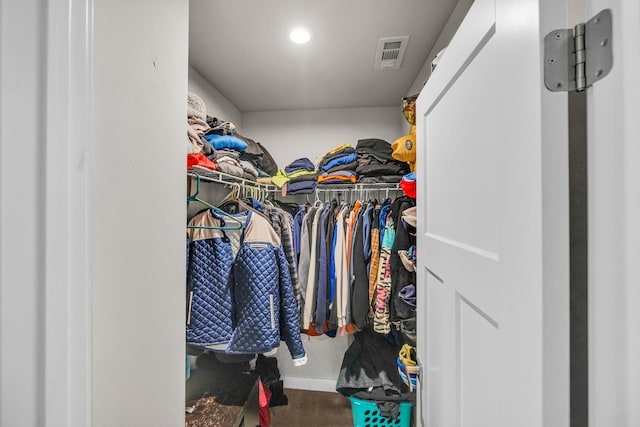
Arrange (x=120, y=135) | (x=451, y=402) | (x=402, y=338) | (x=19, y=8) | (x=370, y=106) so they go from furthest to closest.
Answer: (x=370, y=106) → (x=402, y=338) → (x=451, y=402) → (x=120, y=135) → (x=19, y=8)

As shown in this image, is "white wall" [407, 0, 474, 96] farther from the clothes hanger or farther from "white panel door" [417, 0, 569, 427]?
the clothes hanger

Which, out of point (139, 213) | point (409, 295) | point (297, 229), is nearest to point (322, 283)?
point (297, 229)

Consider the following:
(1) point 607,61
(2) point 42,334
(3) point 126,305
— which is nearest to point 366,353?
(3) point 126,305

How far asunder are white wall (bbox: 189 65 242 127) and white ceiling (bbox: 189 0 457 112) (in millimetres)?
47

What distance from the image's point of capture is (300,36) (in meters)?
1.48

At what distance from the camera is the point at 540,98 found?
15.6 inches

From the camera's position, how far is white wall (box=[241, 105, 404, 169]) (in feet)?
7.93

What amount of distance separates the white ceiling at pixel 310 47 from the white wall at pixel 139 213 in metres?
0.57

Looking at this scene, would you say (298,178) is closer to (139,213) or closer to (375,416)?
(139,213)

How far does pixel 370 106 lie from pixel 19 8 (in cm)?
221

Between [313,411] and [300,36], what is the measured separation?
2.42 metres

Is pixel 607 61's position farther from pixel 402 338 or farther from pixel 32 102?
pixel 402 338

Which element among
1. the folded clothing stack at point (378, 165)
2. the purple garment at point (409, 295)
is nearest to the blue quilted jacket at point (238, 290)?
the purple garment at point (409, 295)

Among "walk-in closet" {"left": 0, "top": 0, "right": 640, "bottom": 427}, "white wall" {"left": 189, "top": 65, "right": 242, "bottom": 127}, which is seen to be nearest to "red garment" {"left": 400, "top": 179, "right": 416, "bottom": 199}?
"walk-in closet" {"left": 0, "top": 0, "right": 640, "bottom": 427}
